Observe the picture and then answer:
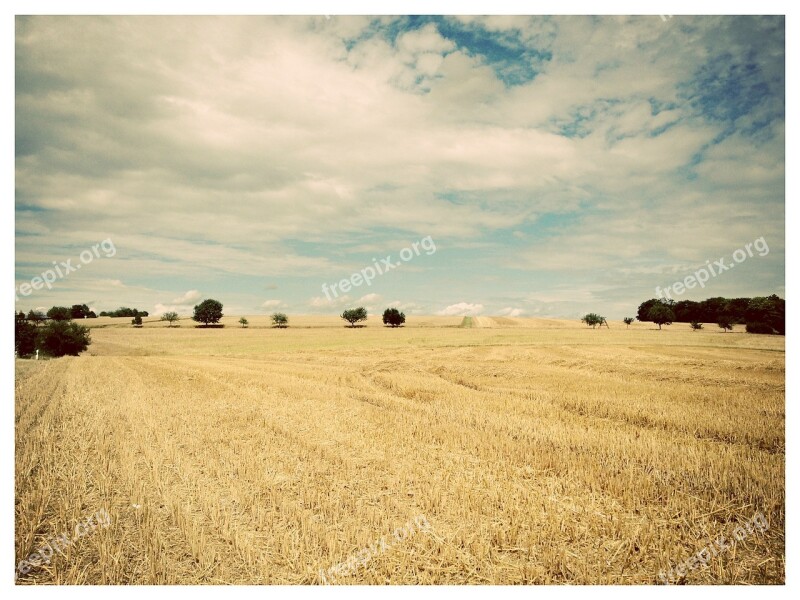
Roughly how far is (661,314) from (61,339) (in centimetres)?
9855

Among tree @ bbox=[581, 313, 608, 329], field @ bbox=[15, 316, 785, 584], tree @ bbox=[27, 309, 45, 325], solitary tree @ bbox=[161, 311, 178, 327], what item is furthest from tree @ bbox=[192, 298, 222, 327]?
tree @ bbox=[581, 313, 608, 329]

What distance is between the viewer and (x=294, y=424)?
10031mm

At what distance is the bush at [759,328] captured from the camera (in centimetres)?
5775

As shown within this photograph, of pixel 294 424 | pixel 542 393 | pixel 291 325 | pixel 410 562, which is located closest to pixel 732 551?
pixel 410 562

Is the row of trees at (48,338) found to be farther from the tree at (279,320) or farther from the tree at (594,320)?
the tree at (594,320)

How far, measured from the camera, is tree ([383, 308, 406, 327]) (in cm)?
9369

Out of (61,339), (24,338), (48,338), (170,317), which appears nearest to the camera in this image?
(24,338)

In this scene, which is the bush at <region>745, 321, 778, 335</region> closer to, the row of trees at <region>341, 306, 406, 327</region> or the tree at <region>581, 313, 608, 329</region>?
the tree at <region>581, 313, 608, 329</region>

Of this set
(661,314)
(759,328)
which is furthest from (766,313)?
(661,314)

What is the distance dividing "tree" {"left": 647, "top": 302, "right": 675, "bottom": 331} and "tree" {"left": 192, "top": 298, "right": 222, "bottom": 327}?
90338 millimetres

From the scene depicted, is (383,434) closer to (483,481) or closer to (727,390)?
(483,481)

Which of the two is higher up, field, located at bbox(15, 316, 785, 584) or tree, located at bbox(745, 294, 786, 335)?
tree, located at bbox(745, 294, 786, 335)

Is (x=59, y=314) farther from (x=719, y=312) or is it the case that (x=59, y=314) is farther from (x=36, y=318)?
(x=719, y=312)

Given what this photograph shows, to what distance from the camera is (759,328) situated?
196ft
